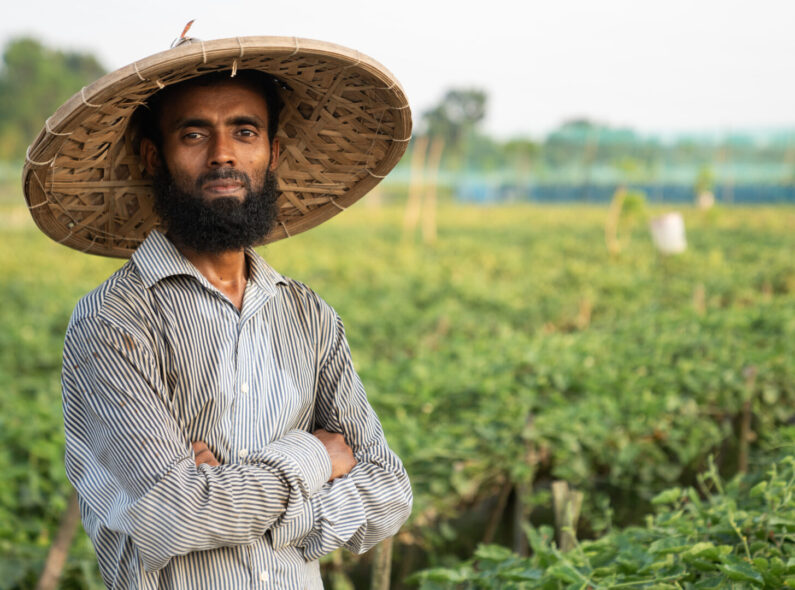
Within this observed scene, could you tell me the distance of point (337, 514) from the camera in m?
1.51

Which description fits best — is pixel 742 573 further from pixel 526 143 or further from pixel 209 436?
pixel 526 143

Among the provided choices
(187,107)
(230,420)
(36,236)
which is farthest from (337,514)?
(36,236)

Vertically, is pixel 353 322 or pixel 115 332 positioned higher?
pixel 115 332

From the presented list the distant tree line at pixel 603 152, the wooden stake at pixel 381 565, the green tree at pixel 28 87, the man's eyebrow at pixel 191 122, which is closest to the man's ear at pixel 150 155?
the man's eyebrow at pixel 191 122

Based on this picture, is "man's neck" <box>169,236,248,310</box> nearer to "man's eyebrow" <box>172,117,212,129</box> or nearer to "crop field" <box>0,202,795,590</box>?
"man's eyebrow" <box>172,117,212,129</box>

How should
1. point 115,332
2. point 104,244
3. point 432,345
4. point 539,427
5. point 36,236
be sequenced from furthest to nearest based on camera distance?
point 36,236, point 432,345, point 539,427, point 104,244, point 115,332

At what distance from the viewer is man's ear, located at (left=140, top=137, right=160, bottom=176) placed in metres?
1.65

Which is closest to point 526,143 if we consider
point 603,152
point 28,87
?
point 603,152

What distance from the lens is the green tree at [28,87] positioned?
184 feet

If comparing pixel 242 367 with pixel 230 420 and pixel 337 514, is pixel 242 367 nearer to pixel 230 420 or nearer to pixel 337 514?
pixel 230 420

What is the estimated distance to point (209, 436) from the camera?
1.48m

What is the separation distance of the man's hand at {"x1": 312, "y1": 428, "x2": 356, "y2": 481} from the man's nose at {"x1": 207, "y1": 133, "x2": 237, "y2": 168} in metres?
0.55

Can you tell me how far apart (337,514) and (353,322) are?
6.70m

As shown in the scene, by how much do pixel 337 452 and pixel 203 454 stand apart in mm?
280
